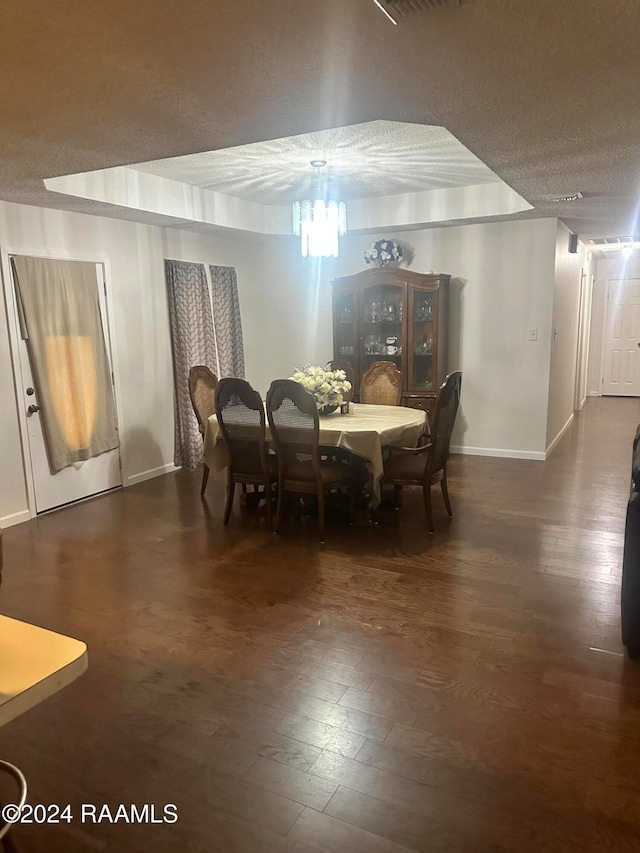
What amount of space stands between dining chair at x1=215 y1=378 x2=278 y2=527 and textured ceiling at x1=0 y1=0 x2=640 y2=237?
4.91 ft

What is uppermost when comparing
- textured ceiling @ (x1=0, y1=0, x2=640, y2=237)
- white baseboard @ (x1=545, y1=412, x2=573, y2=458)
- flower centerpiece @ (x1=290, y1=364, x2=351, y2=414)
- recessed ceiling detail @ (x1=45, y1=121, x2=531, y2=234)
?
recessed ceiling detail @ (x1=45, y1=121, x2=531, y2=234)

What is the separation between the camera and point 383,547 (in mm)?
3756

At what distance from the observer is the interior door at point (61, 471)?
441 centimetres

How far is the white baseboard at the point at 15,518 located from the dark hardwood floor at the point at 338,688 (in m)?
0.17

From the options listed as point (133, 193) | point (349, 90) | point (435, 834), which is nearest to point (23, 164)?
point (133, 193)

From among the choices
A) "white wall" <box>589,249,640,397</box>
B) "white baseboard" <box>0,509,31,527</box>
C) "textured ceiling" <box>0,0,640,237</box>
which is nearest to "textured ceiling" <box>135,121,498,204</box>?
"textured ceiling" <box>0,0,640,237</box>

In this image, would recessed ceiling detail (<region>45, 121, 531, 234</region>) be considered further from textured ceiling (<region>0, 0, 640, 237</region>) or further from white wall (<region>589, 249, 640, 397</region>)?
white wall (<region>589, 249, 640, 397</region>)

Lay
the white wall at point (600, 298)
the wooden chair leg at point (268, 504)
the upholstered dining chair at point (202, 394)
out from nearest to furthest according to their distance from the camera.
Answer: the wooden chair leg at point (268, 504) < the upholstered dining chair at point (202, 394) < the white wall at point (600, 298)

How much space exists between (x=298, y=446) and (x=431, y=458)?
34.4 inches

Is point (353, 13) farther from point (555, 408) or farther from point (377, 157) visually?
point (555, 408)

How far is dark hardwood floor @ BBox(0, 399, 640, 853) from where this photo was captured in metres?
1.75

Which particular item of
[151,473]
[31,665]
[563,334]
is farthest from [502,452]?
[31,665]

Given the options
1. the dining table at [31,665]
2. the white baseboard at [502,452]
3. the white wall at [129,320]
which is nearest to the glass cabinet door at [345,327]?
the white wall at [129,320]

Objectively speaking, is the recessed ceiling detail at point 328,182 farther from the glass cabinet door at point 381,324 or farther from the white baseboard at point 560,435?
the white baseboard at point 560,435
